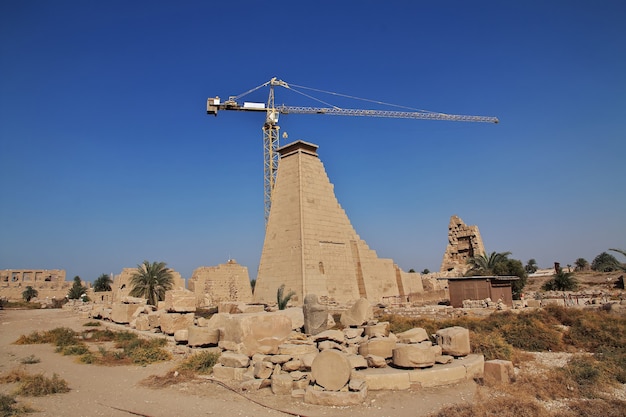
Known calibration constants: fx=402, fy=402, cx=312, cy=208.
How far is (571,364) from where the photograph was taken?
824 cm

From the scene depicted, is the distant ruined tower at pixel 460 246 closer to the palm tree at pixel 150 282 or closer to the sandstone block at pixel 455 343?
the palm tree at pixel 150 282

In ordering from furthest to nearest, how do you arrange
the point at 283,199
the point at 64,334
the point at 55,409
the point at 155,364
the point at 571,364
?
the point at 283,199
the point at 64,334
the point at 155,364
the point at 571,364
the point at 55,409

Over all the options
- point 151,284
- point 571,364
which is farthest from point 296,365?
point 151,284

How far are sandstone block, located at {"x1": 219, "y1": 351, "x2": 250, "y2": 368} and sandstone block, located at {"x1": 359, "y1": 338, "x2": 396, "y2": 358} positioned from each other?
2.36m

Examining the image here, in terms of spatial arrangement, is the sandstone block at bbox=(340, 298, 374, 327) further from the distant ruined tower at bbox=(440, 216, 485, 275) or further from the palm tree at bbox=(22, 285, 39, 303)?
the palm tree at bbox=(22, 285, 39, 303)

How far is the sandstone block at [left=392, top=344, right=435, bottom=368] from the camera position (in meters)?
7.39

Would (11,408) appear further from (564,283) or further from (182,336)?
(564,283)

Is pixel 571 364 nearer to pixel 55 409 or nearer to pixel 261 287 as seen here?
pixel 55 409

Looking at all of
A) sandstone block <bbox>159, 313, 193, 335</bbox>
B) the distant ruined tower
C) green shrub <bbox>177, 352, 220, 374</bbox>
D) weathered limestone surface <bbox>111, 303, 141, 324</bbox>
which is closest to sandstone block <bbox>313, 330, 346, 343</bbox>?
green shrub <bbox>177, 352, 220, 374</bbox>

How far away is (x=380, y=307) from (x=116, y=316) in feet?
38.0

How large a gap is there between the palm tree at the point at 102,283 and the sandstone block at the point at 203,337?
39065mm

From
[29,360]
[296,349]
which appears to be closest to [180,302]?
[29,360]

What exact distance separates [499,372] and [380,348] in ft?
7.20

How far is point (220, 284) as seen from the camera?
28156 millimetres
